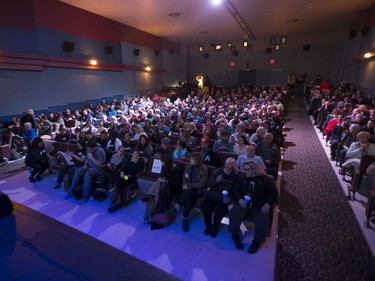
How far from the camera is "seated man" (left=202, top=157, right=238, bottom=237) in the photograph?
2.98 metres

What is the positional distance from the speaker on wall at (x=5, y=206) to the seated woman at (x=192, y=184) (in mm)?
1984

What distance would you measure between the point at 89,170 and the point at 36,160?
5.49 ft

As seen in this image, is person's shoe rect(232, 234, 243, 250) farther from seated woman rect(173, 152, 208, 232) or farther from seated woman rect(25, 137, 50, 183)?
seated woman rect(25, 137, 50, 183)

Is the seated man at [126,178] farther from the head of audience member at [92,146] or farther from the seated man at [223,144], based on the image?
the seated man at [223,144]

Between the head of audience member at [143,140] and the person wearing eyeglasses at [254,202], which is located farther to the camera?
the head of audience member at [143,140]

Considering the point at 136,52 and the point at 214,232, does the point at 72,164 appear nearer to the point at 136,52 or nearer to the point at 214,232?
the point at 214,232

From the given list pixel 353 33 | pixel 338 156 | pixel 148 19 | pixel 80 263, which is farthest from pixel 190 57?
pixel 80 263

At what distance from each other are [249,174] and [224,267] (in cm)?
111

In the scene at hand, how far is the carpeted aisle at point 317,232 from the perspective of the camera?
2363 millimetres

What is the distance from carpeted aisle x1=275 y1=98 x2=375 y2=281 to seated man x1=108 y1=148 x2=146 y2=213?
2.45 metres

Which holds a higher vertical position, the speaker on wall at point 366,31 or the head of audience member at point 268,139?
the speaker on wall at point 366,31

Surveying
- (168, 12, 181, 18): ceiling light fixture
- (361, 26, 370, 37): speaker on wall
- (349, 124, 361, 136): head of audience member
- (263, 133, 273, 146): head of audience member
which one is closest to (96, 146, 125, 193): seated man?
(263, 133, 273, 146): head of audience member

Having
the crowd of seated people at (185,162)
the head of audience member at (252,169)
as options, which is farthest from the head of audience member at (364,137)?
the head of audience member at (252,169)

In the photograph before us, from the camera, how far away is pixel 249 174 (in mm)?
2846
